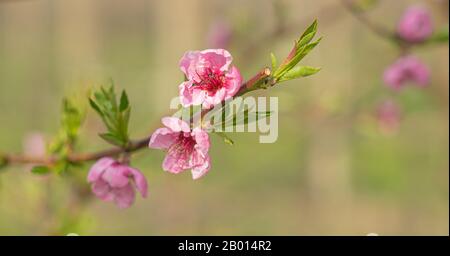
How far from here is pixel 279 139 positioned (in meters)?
9.98

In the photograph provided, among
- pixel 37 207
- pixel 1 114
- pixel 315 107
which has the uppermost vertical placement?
pixel 1 114

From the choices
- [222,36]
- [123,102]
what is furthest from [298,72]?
[222,36]

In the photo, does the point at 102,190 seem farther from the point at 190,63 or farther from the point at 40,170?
the point at 190,63

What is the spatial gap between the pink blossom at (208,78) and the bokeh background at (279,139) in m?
1.34

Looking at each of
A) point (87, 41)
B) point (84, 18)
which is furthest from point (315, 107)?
point (84, 18)

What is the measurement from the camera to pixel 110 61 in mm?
14859

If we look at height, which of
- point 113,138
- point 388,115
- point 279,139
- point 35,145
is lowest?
point 113,138

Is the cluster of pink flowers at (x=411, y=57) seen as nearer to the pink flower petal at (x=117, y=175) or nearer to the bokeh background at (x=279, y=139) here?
the bokeh background at (x=279, y=139)

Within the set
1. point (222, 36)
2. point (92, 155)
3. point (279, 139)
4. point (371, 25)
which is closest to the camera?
point (92, 155)

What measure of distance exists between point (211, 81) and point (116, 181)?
10.8 inches

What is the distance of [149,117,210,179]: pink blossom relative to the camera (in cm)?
97

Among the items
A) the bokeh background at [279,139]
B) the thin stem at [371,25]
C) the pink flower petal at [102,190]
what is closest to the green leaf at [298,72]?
the pink flower petal at [102,190]
